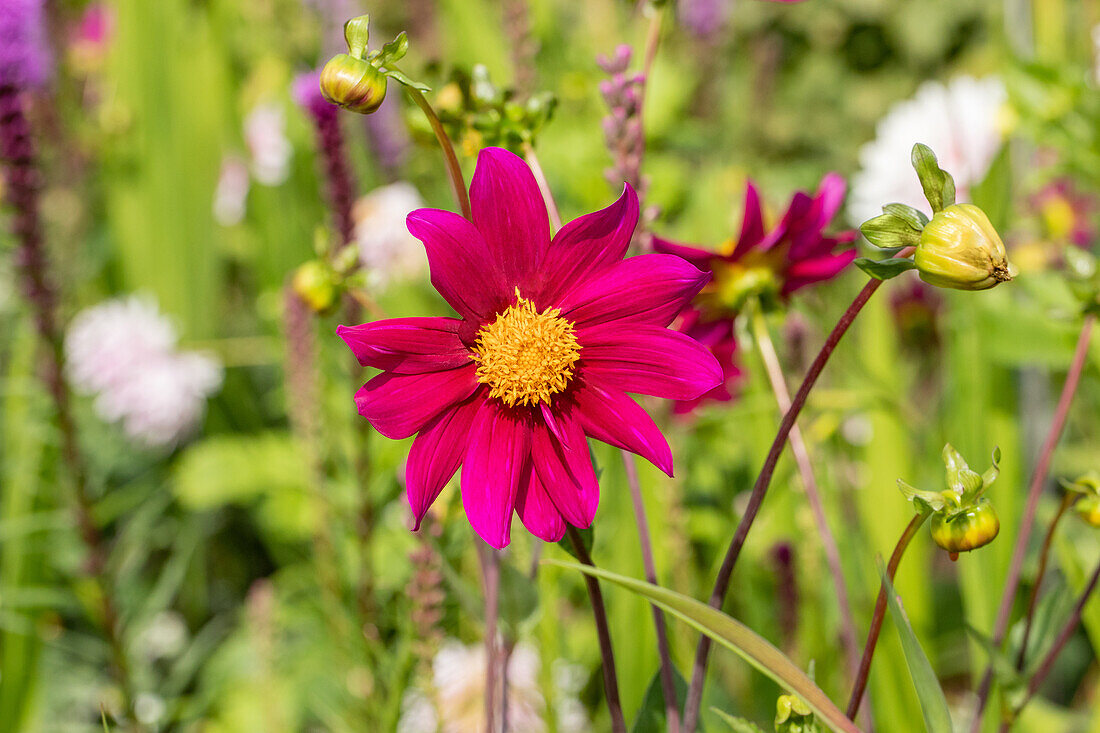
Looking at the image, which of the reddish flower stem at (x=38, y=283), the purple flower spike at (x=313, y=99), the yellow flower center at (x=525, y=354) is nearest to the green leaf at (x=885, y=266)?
the yellow flower center at (x=525, y=354)

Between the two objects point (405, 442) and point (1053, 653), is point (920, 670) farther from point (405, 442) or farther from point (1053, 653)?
point (405, 442)

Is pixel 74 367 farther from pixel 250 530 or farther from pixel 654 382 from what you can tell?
pixel 654 382

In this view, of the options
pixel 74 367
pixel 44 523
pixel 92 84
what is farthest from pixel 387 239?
pixel 92 84

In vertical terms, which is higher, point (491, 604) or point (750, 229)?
point (750, 229)

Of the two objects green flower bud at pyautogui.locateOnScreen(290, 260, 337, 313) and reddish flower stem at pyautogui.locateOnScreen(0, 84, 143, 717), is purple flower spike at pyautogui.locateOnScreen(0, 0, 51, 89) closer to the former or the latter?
reddish flower stem at pyautogui.locateOnScreen(0, 84, 143, 717)

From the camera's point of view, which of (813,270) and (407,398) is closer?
(407,398)

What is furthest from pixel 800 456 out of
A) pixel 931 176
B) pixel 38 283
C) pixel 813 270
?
pixel 38 283

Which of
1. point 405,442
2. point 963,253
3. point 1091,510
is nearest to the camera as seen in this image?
point 963,253
